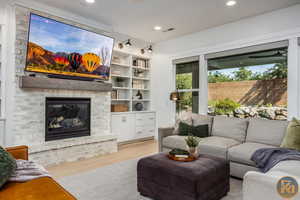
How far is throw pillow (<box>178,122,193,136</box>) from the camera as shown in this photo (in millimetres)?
3639

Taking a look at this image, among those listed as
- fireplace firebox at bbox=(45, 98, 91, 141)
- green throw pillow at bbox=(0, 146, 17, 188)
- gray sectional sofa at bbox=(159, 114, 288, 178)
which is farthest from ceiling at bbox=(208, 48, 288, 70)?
green throw pillow at bbox=(0, 146, 17, 188)

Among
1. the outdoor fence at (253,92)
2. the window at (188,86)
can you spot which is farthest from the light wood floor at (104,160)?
the outdoor fence at (253,92)

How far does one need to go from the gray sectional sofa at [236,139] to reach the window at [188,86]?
105 centimetres

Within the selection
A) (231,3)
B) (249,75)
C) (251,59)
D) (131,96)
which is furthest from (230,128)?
(131,96)

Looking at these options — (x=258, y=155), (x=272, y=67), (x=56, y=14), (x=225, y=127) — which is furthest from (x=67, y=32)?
(x=272, y=67)

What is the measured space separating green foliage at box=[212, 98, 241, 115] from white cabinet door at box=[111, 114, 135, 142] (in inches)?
82.2

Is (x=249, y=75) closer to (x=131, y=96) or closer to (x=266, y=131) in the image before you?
(x=266, y=131)

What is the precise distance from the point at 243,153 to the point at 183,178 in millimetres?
1250

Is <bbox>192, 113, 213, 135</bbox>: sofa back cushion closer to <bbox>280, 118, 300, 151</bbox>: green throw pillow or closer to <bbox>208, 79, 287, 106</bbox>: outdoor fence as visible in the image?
<bbox>208, 79, 287, 106</bbox>: outdoor fence

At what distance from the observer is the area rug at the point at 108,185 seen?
7.30 ft

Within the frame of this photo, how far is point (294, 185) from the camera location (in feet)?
3.31

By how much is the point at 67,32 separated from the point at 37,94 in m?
1.22

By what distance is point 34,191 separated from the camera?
131 cm

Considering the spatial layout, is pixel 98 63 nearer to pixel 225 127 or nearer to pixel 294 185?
pixel 225 127
